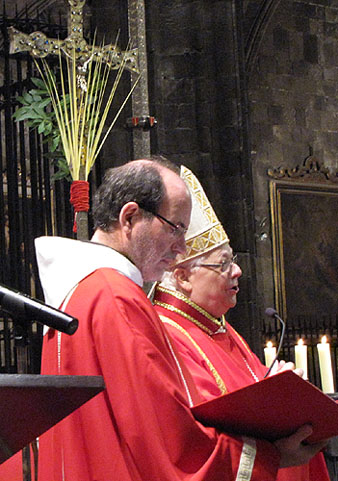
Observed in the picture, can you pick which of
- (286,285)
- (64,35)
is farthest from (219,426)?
(286,285)

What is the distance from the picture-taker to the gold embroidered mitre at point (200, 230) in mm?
3625

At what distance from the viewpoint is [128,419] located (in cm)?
204

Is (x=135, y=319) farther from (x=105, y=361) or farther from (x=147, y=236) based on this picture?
(x=147, y=236)

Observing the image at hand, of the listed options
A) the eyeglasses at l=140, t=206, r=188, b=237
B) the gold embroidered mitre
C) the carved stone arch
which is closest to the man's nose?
the eyeglasses at l=140, t=206, r=188, b=237

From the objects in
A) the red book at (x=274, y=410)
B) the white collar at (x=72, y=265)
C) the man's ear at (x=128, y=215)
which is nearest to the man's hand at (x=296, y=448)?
the red book at (x=274, y=410)

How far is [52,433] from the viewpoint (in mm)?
2143

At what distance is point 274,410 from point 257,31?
1040cm

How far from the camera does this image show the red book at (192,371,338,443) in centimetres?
202

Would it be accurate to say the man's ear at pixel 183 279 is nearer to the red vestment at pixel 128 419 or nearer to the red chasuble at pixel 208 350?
the red chasuble at pixel 208 350

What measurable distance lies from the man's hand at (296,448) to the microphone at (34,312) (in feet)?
2.73

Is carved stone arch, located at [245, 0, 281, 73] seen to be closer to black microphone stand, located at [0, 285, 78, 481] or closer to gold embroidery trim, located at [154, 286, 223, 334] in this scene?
gold embroidery trim, located at [154, 286, 223, 334]

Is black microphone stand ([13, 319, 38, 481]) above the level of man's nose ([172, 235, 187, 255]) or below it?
below

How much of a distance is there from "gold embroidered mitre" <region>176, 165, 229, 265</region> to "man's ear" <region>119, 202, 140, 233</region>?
1188mm

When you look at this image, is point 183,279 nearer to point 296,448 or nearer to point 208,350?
point 208,350
